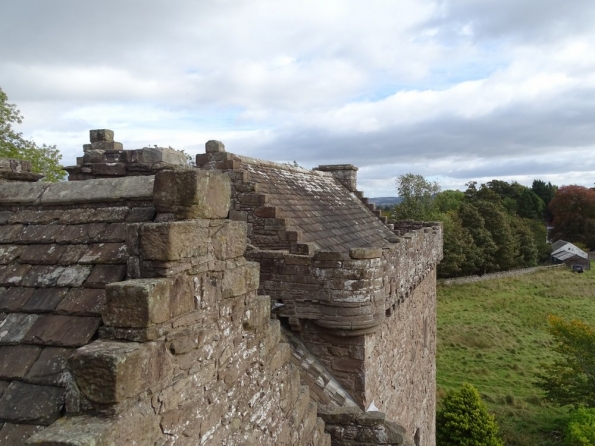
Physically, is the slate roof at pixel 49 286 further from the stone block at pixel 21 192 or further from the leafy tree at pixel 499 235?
the leafy tree at pixel 499 235

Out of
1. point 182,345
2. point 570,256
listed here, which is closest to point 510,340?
point 182,345

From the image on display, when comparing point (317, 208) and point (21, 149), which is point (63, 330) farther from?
point (21, 149)

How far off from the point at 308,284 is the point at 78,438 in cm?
521

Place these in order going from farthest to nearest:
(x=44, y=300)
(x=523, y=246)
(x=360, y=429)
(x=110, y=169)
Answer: (x=523, y=246), (x=360, y=429), (x=110, y=169), (x=44, y=300)

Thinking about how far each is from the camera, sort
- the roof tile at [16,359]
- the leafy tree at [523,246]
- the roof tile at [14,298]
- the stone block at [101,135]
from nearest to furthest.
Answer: the roof tile at [16,359] < the roof tile at [14,298] < the stone block at [101,135] < the leafy tree at [523,246]

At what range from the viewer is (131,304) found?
2545 millimetres

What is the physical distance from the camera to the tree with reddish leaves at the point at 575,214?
6806cm

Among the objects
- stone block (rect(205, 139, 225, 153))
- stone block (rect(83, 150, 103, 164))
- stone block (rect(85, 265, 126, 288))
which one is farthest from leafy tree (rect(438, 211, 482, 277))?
stone block (rect(85, 265, 126, 288))

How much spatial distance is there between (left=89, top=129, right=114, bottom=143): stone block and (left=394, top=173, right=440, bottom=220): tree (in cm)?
4456

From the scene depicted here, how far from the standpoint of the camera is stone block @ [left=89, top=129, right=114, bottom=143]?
7305mm

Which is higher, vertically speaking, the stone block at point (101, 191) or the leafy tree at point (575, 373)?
the stone block at point (101, 191)

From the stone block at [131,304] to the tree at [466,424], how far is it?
1644 centimetres

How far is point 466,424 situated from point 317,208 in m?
10.6

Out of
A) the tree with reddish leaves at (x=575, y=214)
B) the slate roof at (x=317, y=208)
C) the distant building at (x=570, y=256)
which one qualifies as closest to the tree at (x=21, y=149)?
the slate roof at (x=317, y=208)
